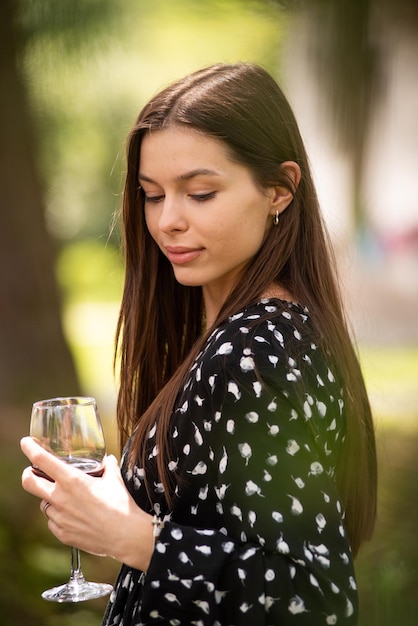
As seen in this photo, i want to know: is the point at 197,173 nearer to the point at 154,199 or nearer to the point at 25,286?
the point at 154,199

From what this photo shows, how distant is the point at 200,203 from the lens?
5.10ft

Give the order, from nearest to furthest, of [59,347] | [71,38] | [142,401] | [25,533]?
[71,38] < [142,401] < [25,533] < [59,347]

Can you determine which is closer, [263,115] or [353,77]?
[353,77]

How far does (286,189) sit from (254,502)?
64cm

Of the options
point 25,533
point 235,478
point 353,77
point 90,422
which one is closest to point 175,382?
point 90,422

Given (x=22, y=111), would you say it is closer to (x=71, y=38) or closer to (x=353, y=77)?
(x=71, y=38)

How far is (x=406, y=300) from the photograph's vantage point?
5.73 feet

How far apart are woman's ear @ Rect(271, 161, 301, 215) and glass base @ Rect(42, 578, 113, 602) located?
0.78 m

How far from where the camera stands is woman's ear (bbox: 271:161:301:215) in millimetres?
1683

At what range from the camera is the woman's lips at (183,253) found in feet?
5.26

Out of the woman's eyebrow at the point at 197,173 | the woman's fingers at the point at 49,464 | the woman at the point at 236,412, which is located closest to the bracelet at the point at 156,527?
the woman at the point at 236,412

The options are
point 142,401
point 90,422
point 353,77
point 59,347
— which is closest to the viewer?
point 353,77

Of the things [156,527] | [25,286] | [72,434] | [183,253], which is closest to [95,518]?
[156,527]

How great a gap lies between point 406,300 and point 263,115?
453 millimetres
